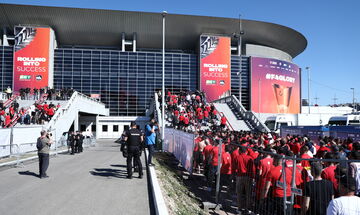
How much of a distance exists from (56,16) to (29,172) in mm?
40501

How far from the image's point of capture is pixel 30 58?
42.2m

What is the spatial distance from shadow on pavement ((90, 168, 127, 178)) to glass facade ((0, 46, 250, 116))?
3601cm

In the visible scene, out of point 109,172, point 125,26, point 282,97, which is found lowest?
point 109,172

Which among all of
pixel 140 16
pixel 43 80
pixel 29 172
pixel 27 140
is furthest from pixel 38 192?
pixel 140 16

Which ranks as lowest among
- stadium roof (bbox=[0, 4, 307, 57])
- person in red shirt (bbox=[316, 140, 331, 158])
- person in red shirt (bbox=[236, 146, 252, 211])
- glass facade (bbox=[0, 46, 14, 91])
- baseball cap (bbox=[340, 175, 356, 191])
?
person in red shirt (bbox=[236, 146, 252, 211])

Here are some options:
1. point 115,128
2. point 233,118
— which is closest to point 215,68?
point 115,128

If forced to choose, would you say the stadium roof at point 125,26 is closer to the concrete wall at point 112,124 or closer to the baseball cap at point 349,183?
the concrete wall at point 112,124

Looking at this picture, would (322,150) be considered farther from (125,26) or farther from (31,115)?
(125,26)

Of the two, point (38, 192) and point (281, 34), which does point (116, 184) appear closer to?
point (38, 192)

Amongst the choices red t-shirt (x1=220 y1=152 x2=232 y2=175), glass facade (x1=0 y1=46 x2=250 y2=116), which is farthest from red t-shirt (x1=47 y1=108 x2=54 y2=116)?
glass facade (x1=0 y1=46 x2=250 y2=116)

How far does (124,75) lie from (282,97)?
1087 inches

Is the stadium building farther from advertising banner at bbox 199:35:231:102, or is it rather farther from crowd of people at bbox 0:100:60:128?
crowd of people at bbox 0:100:60:128

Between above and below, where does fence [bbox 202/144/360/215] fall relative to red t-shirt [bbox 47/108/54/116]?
below

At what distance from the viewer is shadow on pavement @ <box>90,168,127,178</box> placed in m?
9.83
